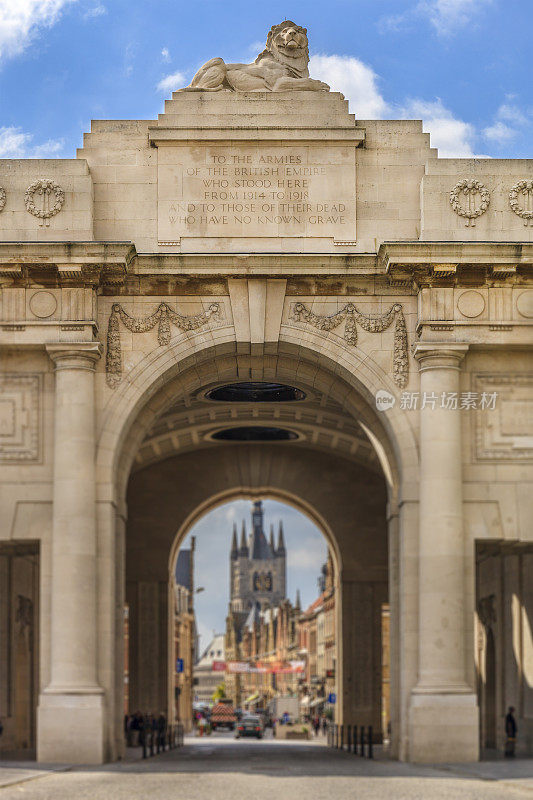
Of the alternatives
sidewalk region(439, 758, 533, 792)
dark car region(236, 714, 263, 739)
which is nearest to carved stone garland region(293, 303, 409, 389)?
sidewalk region(439, 758, 533, 792)

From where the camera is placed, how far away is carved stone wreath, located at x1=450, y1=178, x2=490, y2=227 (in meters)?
39.3

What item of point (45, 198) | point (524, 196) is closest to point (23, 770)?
point (45, 198)

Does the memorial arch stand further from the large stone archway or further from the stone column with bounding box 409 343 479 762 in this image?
the large stone archway

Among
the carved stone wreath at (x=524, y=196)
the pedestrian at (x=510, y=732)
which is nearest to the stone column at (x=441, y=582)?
the carved stone wreath at (x=524, y=196)

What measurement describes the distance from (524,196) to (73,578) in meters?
16.0

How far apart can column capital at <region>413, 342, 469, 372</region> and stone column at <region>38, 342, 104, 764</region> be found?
8700 mm

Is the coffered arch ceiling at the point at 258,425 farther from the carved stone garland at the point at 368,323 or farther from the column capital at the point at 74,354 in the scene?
the column capital at the point at 74,354

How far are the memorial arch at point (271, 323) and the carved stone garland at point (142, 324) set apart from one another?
55mm

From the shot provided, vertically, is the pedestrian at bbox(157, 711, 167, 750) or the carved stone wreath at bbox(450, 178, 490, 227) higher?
the carved stone wreath at bbox(450, 178, 490, 227)

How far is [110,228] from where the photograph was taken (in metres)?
39.8

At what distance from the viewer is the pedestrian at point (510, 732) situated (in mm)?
41375

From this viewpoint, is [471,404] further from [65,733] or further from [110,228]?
[65,733]

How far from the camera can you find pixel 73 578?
37.3 meters

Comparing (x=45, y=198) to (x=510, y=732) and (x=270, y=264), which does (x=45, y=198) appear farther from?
(x=510, y=732)
